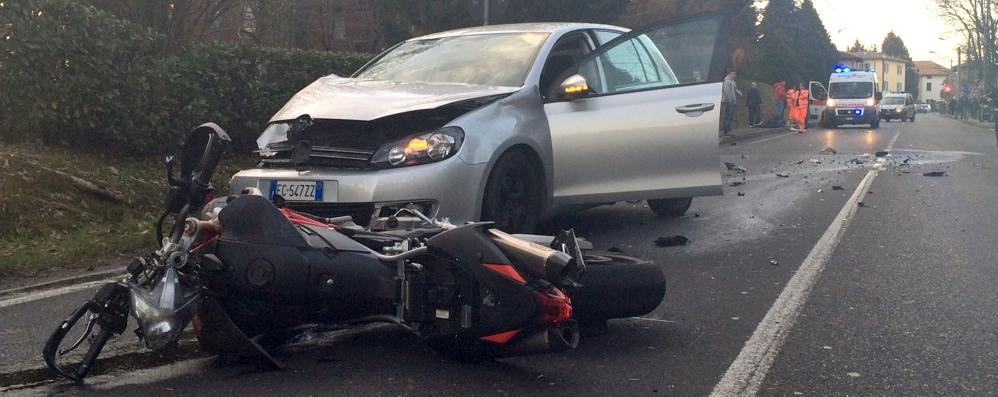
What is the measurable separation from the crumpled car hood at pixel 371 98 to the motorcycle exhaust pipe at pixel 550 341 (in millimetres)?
2475

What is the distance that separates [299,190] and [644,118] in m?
2.93

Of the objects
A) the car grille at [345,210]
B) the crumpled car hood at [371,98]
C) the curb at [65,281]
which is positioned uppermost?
the crumpled car hood at [371,98]

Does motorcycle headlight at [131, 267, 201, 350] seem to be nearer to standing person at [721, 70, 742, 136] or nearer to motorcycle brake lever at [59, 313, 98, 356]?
motorcycle brake lever at [59, 313, 98, 356]

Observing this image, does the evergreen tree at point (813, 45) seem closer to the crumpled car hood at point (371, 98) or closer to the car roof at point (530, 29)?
the car roof at point (530, 29)

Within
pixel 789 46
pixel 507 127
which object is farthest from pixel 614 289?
pixel 789 46

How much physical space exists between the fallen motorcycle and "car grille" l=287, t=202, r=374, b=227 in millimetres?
1830

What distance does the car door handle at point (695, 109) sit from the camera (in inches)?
319

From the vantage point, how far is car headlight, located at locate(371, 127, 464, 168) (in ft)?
20.4

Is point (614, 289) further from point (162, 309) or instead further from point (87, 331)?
point (87, 331)

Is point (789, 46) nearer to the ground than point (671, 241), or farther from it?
farther from it

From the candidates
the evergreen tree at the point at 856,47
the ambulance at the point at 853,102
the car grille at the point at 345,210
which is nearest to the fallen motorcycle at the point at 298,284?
the car grille at the point at 345,210

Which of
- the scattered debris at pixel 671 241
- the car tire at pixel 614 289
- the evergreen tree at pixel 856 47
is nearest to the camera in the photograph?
the car tire at pixel 614 289

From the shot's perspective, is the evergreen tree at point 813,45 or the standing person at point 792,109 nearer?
the standing person at point 792,109

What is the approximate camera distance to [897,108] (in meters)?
59.6
